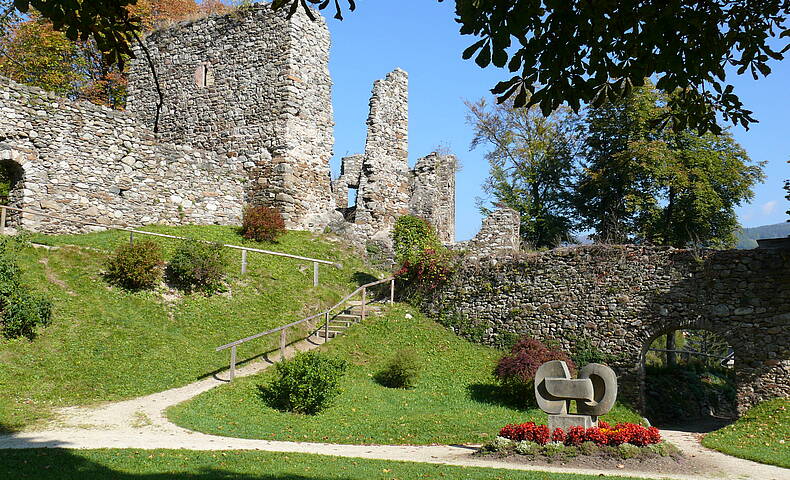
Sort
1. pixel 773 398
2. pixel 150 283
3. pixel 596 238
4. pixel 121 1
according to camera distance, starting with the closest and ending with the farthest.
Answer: pixel 121 1 < pixel 773 398 < pixel 150 283 < pixel 596 238

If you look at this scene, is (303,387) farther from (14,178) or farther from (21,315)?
(14,178)

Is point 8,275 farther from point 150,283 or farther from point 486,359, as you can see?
point 486,359

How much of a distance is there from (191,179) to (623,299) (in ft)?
45.1

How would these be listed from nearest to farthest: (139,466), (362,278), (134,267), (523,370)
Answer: (139,466), (523,370), (134,267), (362,278)

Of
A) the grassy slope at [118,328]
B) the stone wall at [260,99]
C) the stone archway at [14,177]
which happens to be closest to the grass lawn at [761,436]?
the grassy slope at [118,328]

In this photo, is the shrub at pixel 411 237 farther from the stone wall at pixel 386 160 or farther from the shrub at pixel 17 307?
the shrub at pixel 17 307

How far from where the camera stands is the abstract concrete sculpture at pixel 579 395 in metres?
11.5

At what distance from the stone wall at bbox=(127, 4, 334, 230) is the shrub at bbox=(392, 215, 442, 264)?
3.17m

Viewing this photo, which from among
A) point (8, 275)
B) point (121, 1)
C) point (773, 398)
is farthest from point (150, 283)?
point (773, 398)

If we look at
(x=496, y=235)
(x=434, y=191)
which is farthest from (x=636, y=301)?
(x=434, y=191)

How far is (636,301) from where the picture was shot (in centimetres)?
1616

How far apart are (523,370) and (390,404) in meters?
3.15

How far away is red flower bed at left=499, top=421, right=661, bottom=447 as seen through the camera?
35.8 ft

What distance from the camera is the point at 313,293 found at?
1853cm
